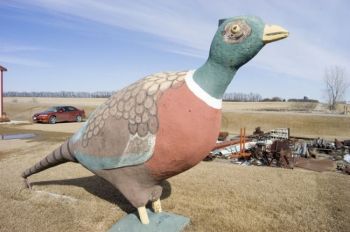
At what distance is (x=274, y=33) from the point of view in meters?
3.24

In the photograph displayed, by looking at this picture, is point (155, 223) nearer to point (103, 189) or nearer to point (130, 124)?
point (130, 124)

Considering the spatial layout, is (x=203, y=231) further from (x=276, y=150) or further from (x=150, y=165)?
(x=276, y=150)

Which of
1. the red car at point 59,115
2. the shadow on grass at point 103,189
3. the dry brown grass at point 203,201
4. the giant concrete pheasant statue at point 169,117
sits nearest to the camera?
the giant concrete pheasant statue at point 169,117

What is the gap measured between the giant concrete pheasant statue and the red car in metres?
18.2

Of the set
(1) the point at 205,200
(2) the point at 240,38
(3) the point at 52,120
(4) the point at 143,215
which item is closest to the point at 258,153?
(1) the point at 205,200

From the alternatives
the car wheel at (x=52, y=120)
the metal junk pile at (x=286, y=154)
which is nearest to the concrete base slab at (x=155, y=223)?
the metal junk pile at (x=286, y=154)

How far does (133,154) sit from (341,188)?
466 centimetres

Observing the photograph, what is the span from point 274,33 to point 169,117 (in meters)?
1.33

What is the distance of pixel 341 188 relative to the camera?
21.2 ft

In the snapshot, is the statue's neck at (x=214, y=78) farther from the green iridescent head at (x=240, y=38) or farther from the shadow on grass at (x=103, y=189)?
the shadow on grass at (x=103, y=189)

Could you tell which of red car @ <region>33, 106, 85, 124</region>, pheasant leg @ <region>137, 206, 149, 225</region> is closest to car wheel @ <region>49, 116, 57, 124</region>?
red car @ <region>33, 106, 85, 124</region>

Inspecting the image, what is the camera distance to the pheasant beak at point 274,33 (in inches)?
127

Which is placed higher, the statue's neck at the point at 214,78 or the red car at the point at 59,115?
the statue's neck at the point at 214,78

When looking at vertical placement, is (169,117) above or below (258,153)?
above
